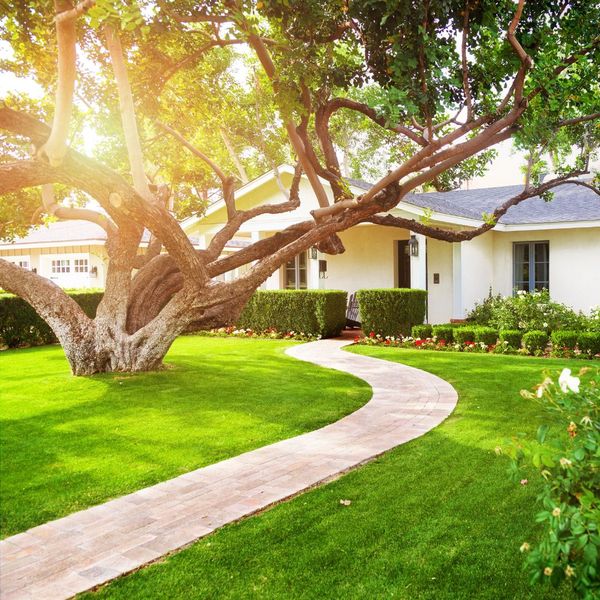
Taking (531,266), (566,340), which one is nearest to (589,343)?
(566,340)

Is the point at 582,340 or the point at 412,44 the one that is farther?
the point at 582,340

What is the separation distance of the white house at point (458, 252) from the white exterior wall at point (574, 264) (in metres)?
0.03

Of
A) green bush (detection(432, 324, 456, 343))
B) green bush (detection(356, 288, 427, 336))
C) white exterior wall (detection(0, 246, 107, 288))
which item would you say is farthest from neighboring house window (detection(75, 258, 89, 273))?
green bush (detection(432, 324, 456, 343))

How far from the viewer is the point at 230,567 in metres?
3.75

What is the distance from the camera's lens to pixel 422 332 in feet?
48.9

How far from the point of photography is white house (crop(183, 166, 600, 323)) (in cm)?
1728

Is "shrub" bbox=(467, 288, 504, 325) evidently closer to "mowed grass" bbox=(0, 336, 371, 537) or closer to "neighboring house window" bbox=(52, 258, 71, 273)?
"mowed grass" bbox=(0, 336, 371, 537)

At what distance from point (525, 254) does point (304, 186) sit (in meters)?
7.31

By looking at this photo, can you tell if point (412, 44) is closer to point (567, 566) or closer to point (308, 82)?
point (308, 82)

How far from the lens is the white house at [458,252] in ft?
56.7

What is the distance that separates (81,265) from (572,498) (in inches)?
1018

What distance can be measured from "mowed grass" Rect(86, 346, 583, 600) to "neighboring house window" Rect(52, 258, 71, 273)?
76.6ft

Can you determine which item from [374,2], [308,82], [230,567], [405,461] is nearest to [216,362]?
[308,82]

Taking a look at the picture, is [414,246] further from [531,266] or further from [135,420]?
[135,420]
